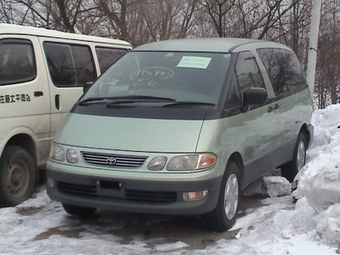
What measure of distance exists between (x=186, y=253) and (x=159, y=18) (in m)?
17.2

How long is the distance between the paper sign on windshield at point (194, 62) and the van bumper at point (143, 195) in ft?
4.52

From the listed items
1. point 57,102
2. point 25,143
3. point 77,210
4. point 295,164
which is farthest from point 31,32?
point 295,164

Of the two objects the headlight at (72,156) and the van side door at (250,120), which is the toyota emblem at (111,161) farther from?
the van side door at (250,120)

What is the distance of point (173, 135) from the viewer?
15.5 ft

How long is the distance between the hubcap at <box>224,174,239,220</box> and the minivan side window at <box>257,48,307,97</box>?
1.73 metres

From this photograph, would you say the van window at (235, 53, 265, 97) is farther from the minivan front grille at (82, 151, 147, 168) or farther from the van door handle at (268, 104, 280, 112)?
the minivan front grille at (82, 151, 147, 168)

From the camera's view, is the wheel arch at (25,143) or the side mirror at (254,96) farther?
the wheel arch at (25,143)

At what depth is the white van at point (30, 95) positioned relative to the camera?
5781 mm

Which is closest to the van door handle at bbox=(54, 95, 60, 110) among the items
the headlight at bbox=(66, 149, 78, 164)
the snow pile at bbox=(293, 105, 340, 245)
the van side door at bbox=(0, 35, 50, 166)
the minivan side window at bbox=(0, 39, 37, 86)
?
the van side door at bbox=(0, 35, 50, 166)

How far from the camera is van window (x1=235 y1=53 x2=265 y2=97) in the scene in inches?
219

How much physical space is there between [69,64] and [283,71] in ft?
9.28

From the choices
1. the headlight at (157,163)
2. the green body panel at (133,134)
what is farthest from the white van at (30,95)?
the headlight at (157,163)

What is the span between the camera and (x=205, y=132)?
4.73m

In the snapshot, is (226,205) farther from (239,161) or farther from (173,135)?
(173,135)
